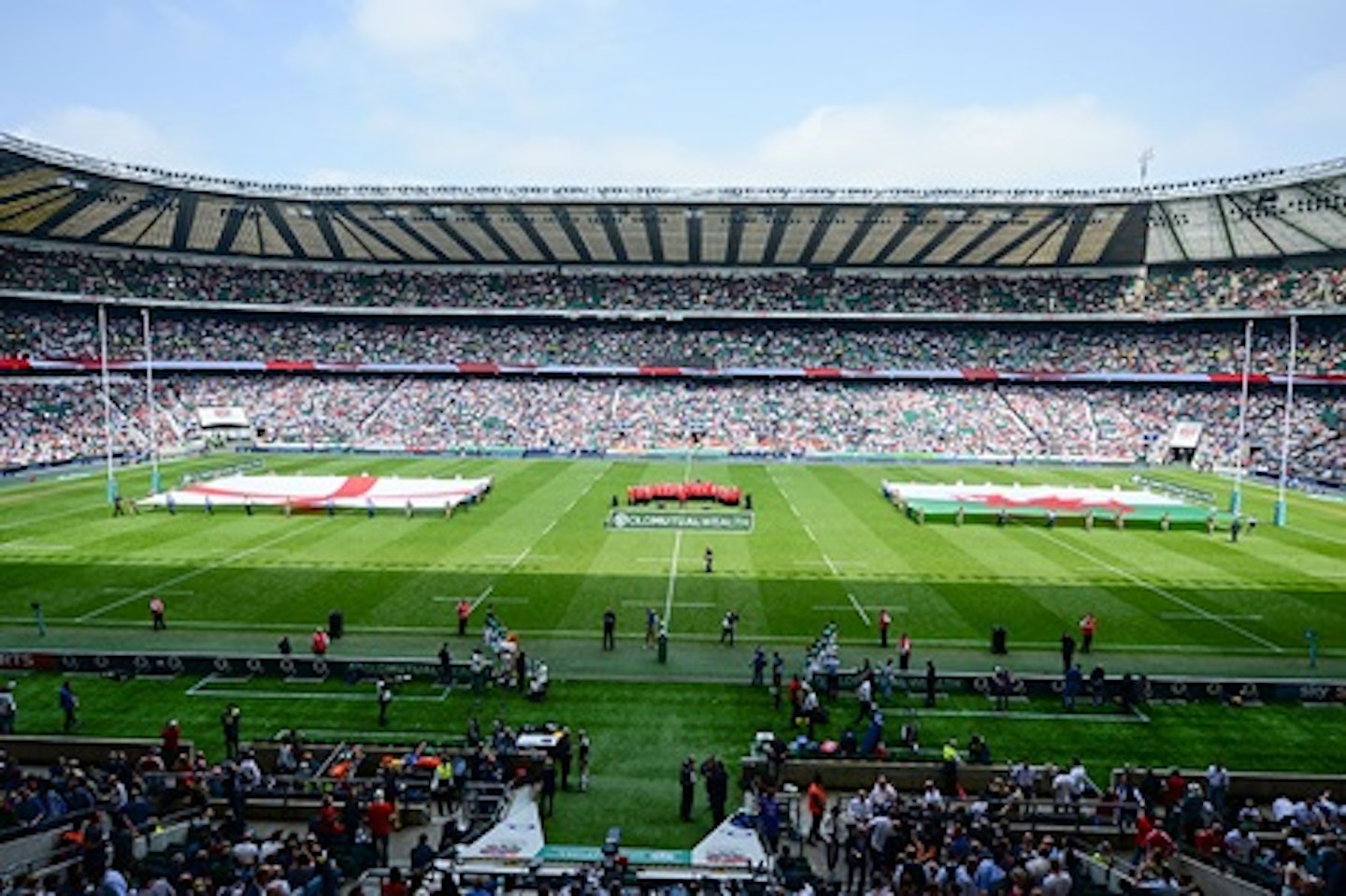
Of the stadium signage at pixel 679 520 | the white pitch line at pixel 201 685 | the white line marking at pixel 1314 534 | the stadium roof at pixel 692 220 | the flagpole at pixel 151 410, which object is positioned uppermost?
the stadium roof at pixel 692 220

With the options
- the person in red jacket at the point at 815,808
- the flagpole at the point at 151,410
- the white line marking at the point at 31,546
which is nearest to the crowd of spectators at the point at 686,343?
the flagpole at the point at 151,410

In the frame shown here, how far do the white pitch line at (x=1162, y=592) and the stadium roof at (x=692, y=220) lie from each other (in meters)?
35.8

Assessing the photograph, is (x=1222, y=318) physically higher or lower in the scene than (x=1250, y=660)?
higher

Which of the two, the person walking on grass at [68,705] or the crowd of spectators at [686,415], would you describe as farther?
Answer: the crowd of spectators at [686,415]

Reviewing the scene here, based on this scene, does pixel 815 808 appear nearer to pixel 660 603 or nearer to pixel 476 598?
pixel 660 603

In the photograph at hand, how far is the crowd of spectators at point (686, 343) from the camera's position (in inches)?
3280

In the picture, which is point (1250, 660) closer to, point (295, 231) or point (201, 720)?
point (201, 720)

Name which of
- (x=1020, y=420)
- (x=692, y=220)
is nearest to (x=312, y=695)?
(x=692, y=220)

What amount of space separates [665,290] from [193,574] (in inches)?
2511

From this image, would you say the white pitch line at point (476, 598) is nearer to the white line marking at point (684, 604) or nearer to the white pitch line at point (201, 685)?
the white line marking at point (684, 604)

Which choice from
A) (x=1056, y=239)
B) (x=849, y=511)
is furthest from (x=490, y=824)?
(x=1056, y=239)

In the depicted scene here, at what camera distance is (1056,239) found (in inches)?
3201

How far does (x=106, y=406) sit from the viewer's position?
61.0 meters

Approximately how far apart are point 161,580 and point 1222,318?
259ft
